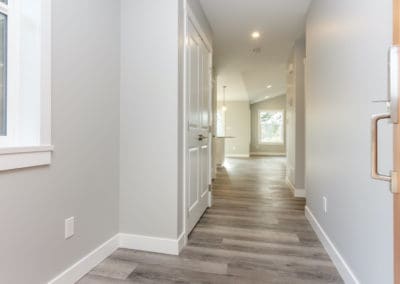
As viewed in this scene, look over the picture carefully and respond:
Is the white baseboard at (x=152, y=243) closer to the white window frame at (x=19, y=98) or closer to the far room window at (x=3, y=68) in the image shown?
the white window frame at (x=19, y=98)

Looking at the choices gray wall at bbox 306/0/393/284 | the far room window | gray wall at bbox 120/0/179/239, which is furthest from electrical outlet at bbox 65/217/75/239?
gray wall at bbox 306/0/393/284

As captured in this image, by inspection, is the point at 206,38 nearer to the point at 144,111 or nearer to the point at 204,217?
the point at 144,111

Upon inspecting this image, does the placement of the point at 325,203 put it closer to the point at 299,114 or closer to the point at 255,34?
the point at 299,114

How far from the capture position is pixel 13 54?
1.30 meters

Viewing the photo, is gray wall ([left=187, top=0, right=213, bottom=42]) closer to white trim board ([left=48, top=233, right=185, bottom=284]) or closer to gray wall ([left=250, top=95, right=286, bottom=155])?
white trim board ([left=48, top=233, right=185, bottom=284])

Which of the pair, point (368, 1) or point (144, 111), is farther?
point (144, 111)

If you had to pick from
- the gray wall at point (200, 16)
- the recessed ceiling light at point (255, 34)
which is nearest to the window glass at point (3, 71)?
the gray wall at point (200, 16)

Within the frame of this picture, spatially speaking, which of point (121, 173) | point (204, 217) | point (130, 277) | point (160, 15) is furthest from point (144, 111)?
point (204, 217)

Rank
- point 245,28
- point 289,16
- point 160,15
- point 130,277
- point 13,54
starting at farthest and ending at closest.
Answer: point 245,28 → point 289,16 → point 160,15 → point 130,277 → point 13,54

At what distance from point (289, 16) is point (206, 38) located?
3.41 feet

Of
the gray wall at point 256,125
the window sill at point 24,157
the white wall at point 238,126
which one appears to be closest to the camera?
the window sill at point 24,157

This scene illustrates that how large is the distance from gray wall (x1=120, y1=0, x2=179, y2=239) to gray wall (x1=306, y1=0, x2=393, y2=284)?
1.17 metres

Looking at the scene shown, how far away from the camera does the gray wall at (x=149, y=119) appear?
6.48ft

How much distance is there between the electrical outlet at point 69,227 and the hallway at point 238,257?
32cm
